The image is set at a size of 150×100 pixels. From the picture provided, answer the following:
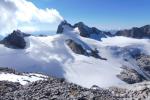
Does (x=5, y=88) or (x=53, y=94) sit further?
(x=5, y=88)

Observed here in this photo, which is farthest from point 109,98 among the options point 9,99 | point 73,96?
point 9,99

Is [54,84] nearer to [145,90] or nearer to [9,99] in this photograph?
[9,99]

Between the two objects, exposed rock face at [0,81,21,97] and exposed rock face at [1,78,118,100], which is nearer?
exposed rock face at [1,78,118,100]

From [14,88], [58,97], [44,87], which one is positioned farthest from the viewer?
[14,88]

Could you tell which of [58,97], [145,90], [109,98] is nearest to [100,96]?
[109,98]

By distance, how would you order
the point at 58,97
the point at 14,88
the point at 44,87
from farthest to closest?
the point at 14,88, the point at 44,87, the point at 58,97

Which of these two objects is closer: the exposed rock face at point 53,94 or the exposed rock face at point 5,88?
the exposed rock face at point 53,94

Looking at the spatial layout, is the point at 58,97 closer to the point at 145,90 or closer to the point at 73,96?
the point at 73,96

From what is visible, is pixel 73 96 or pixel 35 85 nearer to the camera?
pixel 73 96

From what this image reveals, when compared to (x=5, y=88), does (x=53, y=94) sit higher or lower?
lower
